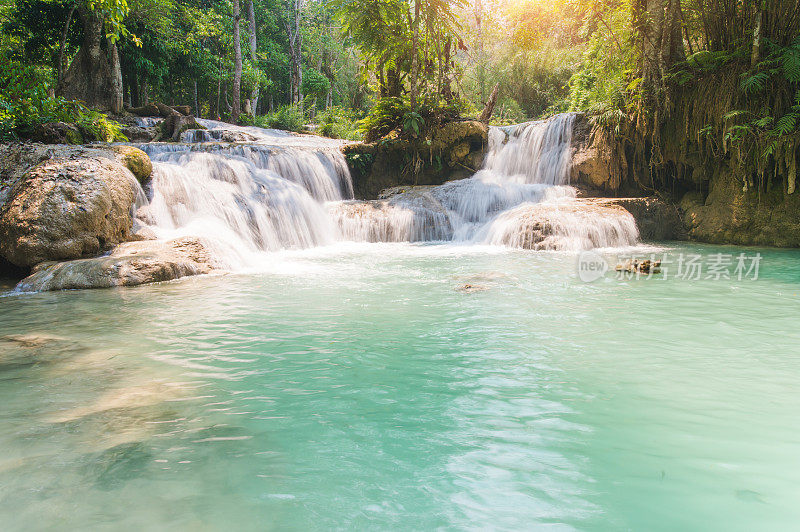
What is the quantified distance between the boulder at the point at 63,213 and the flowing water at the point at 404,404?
0.70 m

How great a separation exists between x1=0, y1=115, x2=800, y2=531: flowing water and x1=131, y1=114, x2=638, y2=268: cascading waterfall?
10.5 feet

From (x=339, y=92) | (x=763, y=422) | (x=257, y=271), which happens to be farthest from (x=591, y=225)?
(x=339, y=92)

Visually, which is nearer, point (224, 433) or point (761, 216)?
point (224, 433)

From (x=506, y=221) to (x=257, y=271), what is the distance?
582cm

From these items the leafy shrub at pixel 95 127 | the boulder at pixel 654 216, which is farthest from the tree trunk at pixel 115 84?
the boulder at pixel 654 216

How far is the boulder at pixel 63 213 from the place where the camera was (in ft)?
22.0

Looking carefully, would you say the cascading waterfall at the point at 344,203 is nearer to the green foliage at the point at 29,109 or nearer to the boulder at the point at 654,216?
the boulder at the point at 654,216

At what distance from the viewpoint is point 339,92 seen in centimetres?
3512

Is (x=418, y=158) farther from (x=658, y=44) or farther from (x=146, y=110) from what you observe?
(x=146, y=110)

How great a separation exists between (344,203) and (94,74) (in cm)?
1226

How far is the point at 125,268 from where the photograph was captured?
643cm

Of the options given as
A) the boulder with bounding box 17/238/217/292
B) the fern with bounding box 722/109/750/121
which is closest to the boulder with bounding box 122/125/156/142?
the boulder with bounding box 17/238/217/292

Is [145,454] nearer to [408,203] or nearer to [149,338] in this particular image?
[149,338]

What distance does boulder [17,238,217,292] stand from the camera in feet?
20.3
